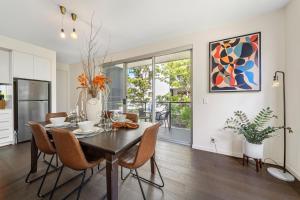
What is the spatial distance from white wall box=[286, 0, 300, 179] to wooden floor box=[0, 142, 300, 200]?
390 mm

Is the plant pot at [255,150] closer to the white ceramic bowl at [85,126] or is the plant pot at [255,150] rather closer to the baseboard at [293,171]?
the baseboard at [293,171]

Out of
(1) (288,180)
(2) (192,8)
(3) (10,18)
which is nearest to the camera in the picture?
(1) (288,180)

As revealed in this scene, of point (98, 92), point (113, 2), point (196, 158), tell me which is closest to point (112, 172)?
point (98, 92)

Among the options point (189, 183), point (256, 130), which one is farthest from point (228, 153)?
point (189, 183)

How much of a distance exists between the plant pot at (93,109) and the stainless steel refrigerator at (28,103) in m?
2.69

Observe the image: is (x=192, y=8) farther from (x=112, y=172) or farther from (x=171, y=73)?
(x=112, y=172)

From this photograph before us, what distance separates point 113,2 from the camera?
1899mm

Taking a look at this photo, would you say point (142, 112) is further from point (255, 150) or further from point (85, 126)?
point (255, 150)

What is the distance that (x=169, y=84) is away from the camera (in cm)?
373

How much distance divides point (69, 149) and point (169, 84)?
118 inches

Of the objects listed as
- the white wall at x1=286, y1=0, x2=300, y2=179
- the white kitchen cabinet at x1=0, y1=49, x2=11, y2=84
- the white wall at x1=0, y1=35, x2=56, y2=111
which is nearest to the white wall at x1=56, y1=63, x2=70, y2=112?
the white wall at x1=0, y1=35, x2=56, y2=111

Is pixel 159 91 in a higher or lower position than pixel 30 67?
lower

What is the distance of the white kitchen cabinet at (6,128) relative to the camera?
114 inches

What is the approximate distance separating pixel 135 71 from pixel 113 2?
2.09m
